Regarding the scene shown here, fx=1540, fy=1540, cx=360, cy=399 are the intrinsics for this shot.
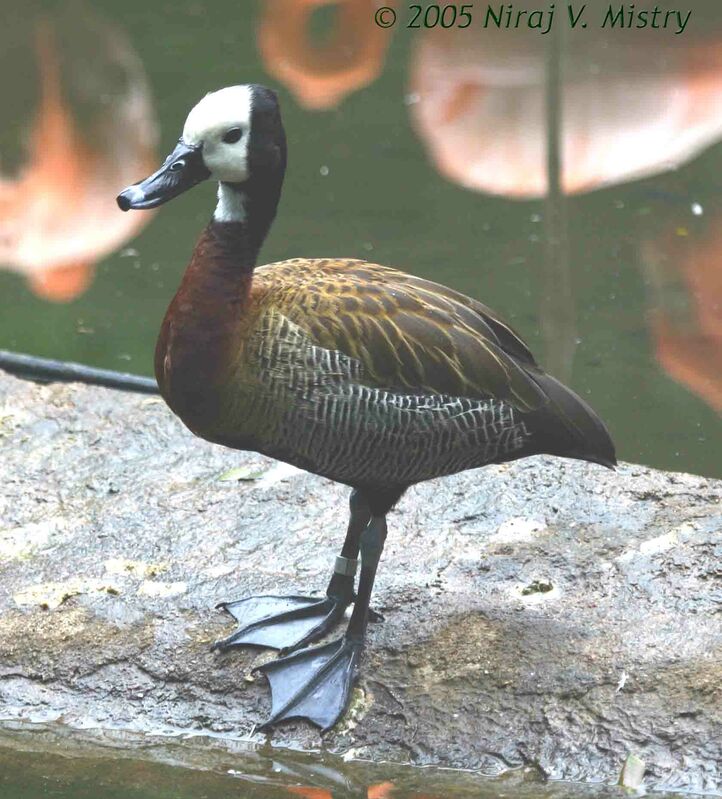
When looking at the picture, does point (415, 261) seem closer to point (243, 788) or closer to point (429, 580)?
point (429, 580)

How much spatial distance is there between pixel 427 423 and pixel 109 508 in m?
1.12

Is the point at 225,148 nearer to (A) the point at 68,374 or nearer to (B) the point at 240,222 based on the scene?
(B) the point at 240,222

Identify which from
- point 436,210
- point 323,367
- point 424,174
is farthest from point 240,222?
point 424,174

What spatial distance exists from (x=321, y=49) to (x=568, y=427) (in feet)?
17.3

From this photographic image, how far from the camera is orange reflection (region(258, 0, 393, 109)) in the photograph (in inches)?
310

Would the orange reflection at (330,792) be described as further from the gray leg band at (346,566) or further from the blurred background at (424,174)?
the blurred background at (424,174)

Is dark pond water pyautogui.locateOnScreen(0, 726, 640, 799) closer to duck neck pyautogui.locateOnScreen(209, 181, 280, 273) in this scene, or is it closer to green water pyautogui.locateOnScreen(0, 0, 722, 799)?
green water pyautogui.locateOnScreen(0, 0, 722, 799)

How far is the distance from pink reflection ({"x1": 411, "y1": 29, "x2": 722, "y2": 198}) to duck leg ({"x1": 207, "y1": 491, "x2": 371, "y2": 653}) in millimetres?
3230

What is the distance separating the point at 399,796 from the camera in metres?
3.23

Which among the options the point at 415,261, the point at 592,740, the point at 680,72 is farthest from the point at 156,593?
the point at 680,72

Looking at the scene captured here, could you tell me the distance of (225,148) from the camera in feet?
10.4

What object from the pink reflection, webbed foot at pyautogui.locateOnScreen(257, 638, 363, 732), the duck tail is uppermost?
the pink reflection

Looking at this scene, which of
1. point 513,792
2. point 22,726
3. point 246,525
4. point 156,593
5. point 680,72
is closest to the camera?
point 513,792

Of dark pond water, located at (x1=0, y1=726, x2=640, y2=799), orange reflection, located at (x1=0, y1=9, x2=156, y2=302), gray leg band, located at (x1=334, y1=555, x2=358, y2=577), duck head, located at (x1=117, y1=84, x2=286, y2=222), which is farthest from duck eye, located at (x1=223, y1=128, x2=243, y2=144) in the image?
orange reflection, located at (x1=0, y1=9, x2=156, y2=302)
